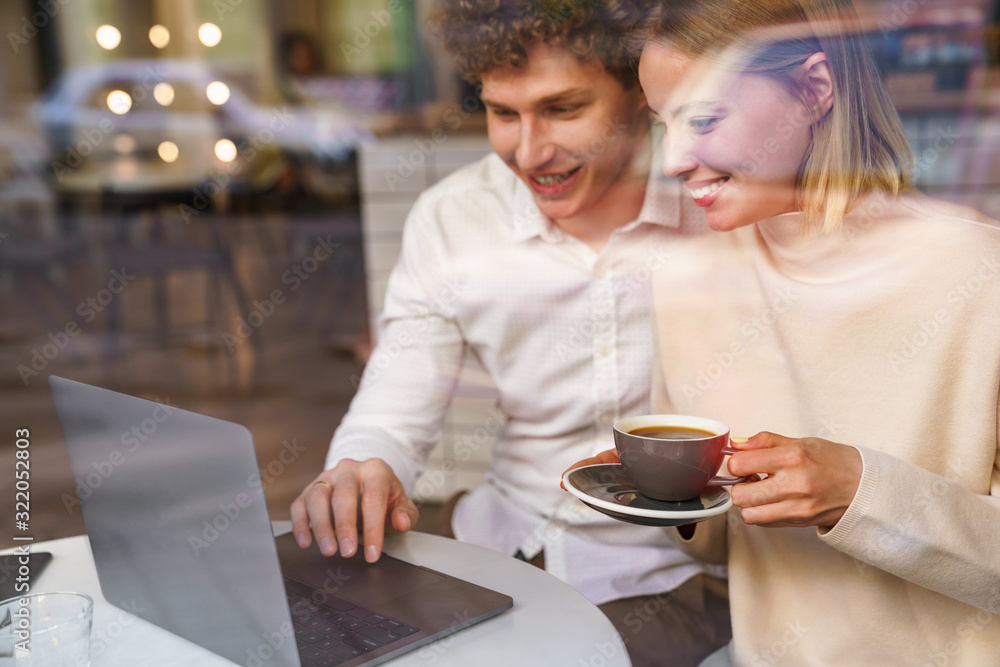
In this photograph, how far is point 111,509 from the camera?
2.07 ft

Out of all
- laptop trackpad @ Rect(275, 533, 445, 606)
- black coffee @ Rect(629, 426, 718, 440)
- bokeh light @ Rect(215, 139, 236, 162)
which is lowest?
laptop trackpad @ Rect(275, 533, 445, 606)

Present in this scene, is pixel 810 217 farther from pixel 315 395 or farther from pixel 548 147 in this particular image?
pixel 315 395

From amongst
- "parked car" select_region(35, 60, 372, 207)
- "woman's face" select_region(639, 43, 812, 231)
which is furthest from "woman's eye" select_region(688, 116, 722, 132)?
"parked car" select_region(35, 60, 372, 207)

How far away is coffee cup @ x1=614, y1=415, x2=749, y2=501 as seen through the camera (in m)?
0.67

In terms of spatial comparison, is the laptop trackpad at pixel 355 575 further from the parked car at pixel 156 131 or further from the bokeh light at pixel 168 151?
the bokeh light at pixel 168 151

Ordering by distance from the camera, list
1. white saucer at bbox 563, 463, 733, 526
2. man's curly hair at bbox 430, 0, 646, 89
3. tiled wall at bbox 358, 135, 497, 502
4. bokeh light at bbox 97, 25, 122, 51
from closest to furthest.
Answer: white saucer at bbox 563, 463, 733, 526, man's curly hair at bbox 430, 0, 646, 89, tiled wall at bbox 358, 135, 497, 502, bokeh light at bbox 97, 25, 122, 51

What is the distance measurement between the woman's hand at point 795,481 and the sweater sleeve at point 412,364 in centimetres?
47

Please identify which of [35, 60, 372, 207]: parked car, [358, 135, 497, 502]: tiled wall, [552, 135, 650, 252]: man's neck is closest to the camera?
[552, 135, 650, 252]: man's neck

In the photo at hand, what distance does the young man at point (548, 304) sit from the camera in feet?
3.41

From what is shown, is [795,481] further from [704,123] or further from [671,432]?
[704,123]

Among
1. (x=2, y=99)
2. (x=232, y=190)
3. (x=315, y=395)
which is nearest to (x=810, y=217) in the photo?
(x=315, y=395)

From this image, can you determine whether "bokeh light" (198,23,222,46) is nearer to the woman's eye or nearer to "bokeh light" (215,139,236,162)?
"bokeh light" (215,139,236,162)

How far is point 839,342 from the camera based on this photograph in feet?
2.76

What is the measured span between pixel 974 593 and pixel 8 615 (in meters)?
0.75
